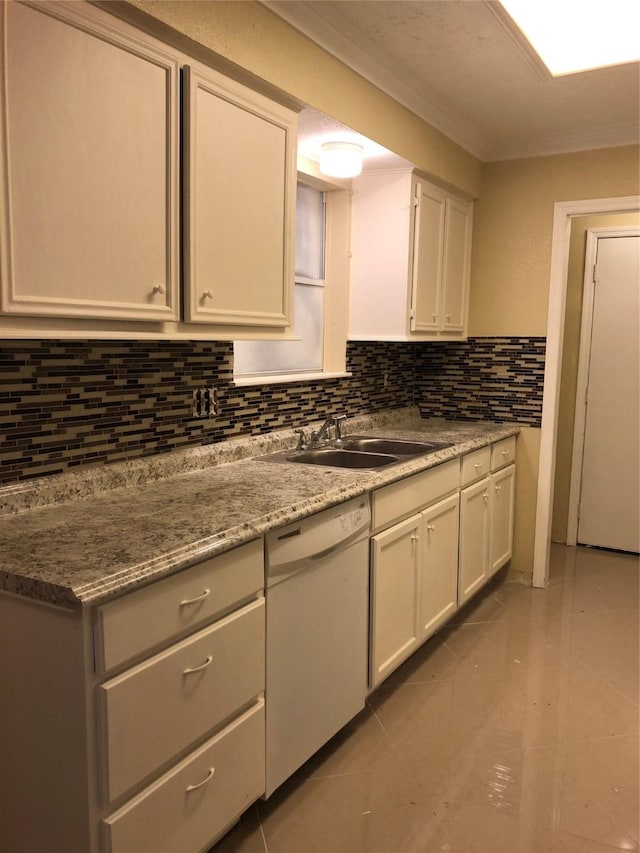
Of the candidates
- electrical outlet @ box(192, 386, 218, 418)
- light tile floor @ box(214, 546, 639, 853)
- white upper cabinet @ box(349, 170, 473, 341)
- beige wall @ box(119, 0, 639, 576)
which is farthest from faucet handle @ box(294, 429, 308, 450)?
beige wall @ box(119, 0, 639, 576)

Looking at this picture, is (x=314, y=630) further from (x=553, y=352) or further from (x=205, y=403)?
(x=553, y=352)

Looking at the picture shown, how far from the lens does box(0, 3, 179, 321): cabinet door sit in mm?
1453

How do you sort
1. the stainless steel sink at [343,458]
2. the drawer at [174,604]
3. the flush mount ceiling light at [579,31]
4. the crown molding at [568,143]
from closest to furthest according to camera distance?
the drawer at [174,604] → the flush mount ceiling light at [579,31] → the stainless steel sink at [343,458] → the crown molding at [568,143]

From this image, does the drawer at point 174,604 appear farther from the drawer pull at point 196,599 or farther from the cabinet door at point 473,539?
the cabinet door at point 473,539

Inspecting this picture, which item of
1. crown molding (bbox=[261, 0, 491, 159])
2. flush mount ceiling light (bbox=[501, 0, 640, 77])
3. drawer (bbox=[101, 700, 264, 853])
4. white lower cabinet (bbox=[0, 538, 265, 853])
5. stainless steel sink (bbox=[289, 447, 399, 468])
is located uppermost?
flush mount ceiling light (bbox=[501, 0, 640, 77])

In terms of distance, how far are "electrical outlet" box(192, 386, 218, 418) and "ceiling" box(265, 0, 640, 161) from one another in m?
1.05

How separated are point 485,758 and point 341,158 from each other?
2.32 m

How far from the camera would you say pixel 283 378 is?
2.95 m

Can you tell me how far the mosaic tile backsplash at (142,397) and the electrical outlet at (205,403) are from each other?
0.07ft

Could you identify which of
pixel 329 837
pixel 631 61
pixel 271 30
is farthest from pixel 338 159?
pixel 329 837

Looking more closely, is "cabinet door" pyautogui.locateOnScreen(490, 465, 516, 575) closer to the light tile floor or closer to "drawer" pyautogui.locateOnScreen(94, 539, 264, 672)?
the light tile floor

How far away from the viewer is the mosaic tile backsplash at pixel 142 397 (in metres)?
1.85

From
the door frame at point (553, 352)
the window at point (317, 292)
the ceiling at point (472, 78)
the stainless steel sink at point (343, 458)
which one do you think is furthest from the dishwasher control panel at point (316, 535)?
the door frame at point (553, 352)

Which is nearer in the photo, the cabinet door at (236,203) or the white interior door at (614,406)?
the cabinet door at (236,203)
